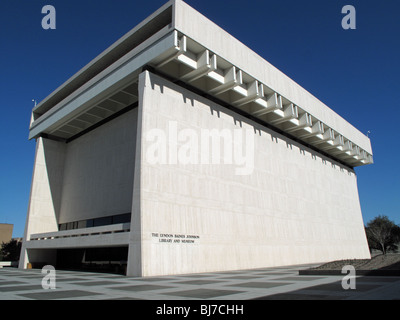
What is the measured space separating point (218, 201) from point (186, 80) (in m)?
10.4

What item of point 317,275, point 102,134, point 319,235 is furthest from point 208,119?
point 319,235

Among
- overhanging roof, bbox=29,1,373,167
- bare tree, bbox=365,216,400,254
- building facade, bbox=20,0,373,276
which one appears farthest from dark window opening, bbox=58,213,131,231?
bare tree, bbox=365,216,400,254

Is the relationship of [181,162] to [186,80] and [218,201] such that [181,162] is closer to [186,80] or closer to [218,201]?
[218,201]

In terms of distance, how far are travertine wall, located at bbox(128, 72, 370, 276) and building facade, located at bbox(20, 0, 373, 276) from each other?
0.11m

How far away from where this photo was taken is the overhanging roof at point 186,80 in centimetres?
2457

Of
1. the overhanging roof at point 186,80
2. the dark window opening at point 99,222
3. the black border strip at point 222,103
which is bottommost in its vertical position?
the dark window opening at point 99,222

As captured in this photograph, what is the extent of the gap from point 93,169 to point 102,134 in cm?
386

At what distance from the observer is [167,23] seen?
1013 inches

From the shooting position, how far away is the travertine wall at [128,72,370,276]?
71.5 feet

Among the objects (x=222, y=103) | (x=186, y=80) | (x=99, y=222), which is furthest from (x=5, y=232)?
(x=186, y=80)

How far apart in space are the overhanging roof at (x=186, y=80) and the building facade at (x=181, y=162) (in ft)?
0.40

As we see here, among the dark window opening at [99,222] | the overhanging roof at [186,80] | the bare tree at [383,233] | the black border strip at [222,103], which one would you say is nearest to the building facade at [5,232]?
the overhanging roof at [186,80]

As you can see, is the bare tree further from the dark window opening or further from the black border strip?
the dark window opening

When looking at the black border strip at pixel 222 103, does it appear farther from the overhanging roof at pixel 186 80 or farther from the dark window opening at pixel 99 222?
the dark window opening at pixel 99 222
